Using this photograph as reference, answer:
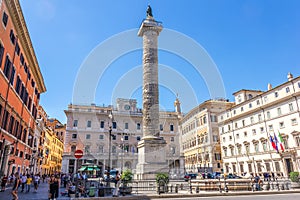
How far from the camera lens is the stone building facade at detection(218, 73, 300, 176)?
28703 millimetres

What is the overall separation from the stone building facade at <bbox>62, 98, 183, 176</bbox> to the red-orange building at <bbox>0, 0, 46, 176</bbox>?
19.2 metres

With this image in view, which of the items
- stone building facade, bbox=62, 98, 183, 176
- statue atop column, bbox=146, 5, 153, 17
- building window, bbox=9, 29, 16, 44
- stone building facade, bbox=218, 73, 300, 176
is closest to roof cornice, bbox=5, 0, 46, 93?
building window, bbox=9, 29, 16, 44

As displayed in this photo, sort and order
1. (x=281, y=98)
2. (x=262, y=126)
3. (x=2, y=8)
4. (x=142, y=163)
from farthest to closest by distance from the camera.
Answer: (x=262, y=126) → (x=281, y=98) → (x=142, y=163) → (x=2, y=8)

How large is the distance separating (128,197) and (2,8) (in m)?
14.7

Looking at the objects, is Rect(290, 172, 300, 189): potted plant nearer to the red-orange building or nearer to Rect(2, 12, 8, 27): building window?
the red-orange building

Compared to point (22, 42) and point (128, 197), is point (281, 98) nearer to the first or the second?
point (128, 197)

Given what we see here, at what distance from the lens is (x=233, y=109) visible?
40.7 meters

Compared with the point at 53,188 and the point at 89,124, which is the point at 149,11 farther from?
the point at 89,124

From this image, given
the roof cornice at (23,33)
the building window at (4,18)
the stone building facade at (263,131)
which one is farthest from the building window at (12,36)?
the stone building facade at (263,131)

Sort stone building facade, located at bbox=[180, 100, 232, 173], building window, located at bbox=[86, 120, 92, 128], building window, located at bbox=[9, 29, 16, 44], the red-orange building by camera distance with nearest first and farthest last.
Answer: the red-orange building, building window, located at bbox=[9, 29, 16, 44], stone building facade, located at bbox=[180, 100, 232, 173], building window, located at bbox=[86, 120, 92, 128]

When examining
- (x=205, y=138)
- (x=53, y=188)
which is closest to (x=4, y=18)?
(x=53, y=188)

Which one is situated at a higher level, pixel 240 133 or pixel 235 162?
pixel 240 133

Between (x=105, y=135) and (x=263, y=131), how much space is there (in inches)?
1206

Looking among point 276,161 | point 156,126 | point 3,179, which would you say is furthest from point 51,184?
point 276,161
